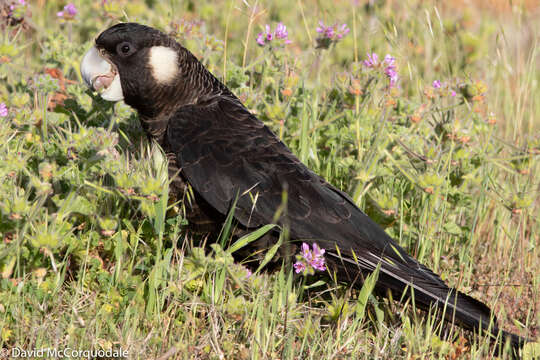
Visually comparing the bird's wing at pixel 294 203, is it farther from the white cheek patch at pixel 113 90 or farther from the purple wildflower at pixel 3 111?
the purple wildflower at pixel 3 111

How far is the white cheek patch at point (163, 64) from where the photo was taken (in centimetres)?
286

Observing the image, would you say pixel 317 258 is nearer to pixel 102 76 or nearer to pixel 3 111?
pixel 102 76

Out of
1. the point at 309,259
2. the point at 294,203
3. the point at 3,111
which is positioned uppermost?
the point at 3,111

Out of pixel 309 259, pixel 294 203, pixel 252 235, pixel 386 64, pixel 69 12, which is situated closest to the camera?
pixel 309 259

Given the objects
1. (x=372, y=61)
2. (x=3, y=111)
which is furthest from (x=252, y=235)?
(x=3, y=111)

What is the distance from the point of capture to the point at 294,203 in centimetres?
262

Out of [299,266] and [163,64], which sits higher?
[163,64]

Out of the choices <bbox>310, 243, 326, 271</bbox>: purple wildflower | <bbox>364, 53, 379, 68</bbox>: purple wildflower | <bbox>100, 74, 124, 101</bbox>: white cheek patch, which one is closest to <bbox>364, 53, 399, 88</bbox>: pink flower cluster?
<bbox>364, 53, 379, 68</bbox>: purple wildflower

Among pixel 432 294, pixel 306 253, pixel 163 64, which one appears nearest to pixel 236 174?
pixel 306 253

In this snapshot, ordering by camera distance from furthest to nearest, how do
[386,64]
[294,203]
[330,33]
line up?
[330,33], [386,64], [294,203]

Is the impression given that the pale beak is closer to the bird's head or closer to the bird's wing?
the bird's head

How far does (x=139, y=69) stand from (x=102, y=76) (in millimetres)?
187

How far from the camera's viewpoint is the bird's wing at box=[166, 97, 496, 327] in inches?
101

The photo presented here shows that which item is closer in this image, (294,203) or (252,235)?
(252,235)
